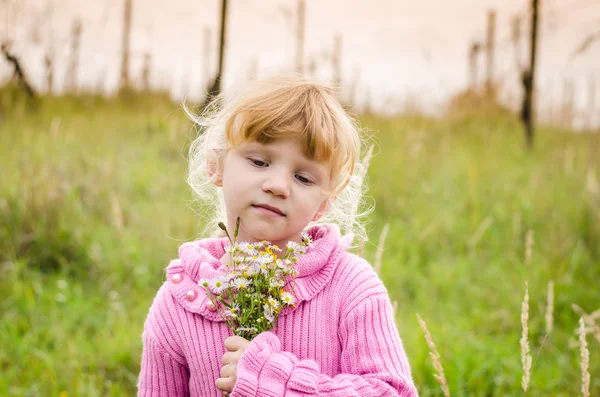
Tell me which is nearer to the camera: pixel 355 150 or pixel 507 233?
pixel 355 150

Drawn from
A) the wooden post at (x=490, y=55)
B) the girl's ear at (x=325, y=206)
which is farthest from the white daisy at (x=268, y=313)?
the wooden post at (x=490, y=55)

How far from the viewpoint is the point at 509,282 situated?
4203 millimetres

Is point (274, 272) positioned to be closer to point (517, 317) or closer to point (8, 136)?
point (517, 317)

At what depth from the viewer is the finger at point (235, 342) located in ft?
4.76

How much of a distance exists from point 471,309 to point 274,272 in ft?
9.94

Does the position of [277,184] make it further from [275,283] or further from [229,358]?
[229,358]

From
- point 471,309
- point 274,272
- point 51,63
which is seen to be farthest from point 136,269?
point 51,63

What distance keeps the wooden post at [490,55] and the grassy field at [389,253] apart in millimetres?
2761

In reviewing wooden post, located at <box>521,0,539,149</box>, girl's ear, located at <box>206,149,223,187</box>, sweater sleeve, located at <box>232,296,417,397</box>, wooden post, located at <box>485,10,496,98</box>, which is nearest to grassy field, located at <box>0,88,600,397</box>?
wooden post, located at <box>521,0,539,149</box>

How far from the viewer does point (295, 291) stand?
5.38ft

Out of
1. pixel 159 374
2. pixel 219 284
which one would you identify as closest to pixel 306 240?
pixel 219 284

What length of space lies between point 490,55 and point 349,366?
951 centimetres

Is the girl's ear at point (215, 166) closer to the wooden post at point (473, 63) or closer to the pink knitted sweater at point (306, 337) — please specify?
the pink knitted sweater at point (306, 337)

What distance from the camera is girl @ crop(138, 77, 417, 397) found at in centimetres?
148
